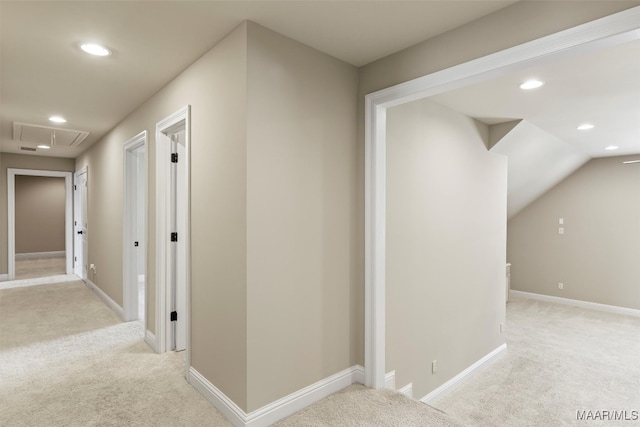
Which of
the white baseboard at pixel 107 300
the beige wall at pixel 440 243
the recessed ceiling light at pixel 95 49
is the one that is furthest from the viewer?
the white baseboard at pixel 107 300

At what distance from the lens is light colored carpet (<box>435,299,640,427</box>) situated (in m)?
3.29

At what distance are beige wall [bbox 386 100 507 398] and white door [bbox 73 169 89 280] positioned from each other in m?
5.53

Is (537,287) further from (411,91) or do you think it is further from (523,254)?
(411,91)

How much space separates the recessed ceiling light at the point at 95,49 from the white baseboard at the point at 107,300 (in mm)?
2907

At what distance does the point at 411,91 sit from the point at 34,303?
5.56 metres

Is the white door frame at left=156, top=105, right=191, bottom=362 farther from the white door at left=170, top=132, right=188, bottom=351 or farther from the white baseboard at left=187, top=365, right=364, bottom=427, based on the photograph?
the white baseboard at left=187, top=365, right=364, bottom=427

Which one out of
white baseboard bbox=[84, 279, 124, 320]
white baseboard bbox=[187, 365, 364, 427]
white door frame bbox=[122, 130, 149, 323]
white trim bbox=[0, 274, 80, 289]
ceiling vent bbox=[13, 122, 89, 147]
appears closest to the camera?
white baseboard bbox=[187, 365, 364, 427]

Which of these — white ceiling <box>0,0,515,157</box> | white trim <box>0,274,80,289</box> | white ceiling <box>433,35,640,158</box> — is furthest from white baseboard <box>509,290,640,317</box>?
white trim <box>0,274,80,289</box>

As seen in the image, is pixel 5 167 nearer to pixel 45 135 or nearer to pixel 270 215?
pixel 45 135

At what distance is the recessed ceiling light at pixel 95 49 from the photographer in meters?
2.30

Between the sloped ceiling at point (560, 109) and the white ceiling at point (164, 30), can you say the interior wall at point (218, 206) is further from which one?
the sloped ceiling at point (560, 109)

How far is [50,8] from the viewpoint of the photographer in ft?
6.21

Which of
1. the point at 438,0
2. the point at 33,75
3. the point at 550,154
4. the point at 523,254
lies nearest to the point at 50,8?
the point at 33,75

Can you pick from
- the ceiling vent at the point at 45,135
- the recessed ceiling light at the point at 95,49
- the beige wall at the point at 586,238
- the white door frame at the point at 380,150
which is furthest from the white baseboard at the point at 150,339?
the beige wall at the point at 586,238
